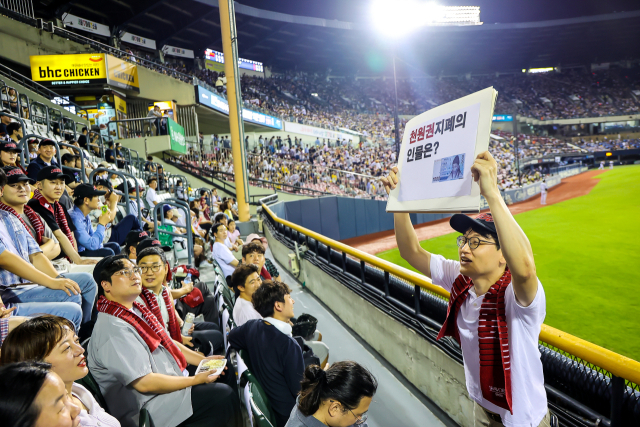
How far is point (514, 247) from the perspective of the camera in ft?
3.86

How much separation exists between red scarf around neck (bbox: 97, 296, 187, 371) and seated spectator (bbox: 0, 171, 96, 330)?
49 centimetres

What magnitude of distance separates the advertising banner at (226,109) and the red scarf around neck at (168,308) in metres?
19.1

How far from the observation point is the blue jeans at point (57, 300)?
2.23 m

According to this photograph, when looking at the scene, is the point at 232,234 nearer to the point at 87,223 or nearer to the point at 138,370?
the point at 87,223

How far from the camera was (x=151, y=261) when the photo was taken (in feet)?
8.81

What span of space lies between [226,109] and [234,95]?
14634mm

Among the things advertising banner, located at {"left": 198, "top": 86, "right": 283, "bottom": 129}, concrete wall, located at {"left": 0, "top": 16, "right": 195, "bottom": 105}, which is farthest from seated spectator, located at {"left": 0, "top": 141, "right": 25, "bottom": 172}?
advertising banner, located at {"left": 198, "top": 86, "right": 283, "bottom": 129}

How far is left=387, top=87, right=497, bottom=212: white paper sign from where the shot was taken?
133 centimetres

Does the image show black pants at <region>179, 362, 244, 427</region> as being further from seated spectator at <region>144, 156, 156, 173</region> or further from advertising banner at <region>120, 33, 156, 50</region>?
advertising banner at <region>120, 33, 156, 50</region>

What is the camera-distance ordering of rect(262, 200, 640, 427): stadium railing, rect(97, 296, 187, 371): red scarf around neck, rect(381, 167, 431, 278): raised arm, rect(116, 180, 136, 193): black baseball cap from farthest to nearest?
rect(116, 180, 136, 193): black baseball cap
rect(97, 296, 187, 371): red scarf around neck
rect(381, 167, 431, 278): raised arm
rect(262, 200, 640, 427): stadium railing

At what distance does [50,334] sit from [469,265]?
1.59 metres

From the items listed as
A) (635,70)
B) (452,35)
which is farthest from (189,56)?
(635,70)

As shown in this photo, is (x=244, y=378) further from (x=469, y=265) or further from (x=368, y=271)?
(x=368, y=271)

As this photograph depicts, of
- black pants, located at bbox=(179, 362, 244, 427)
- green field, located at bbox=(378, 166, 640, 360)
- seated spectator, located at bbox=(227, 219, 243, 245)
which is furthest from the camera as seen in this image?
seated spectator, located at bbox=(227, 219, 243, 245)
